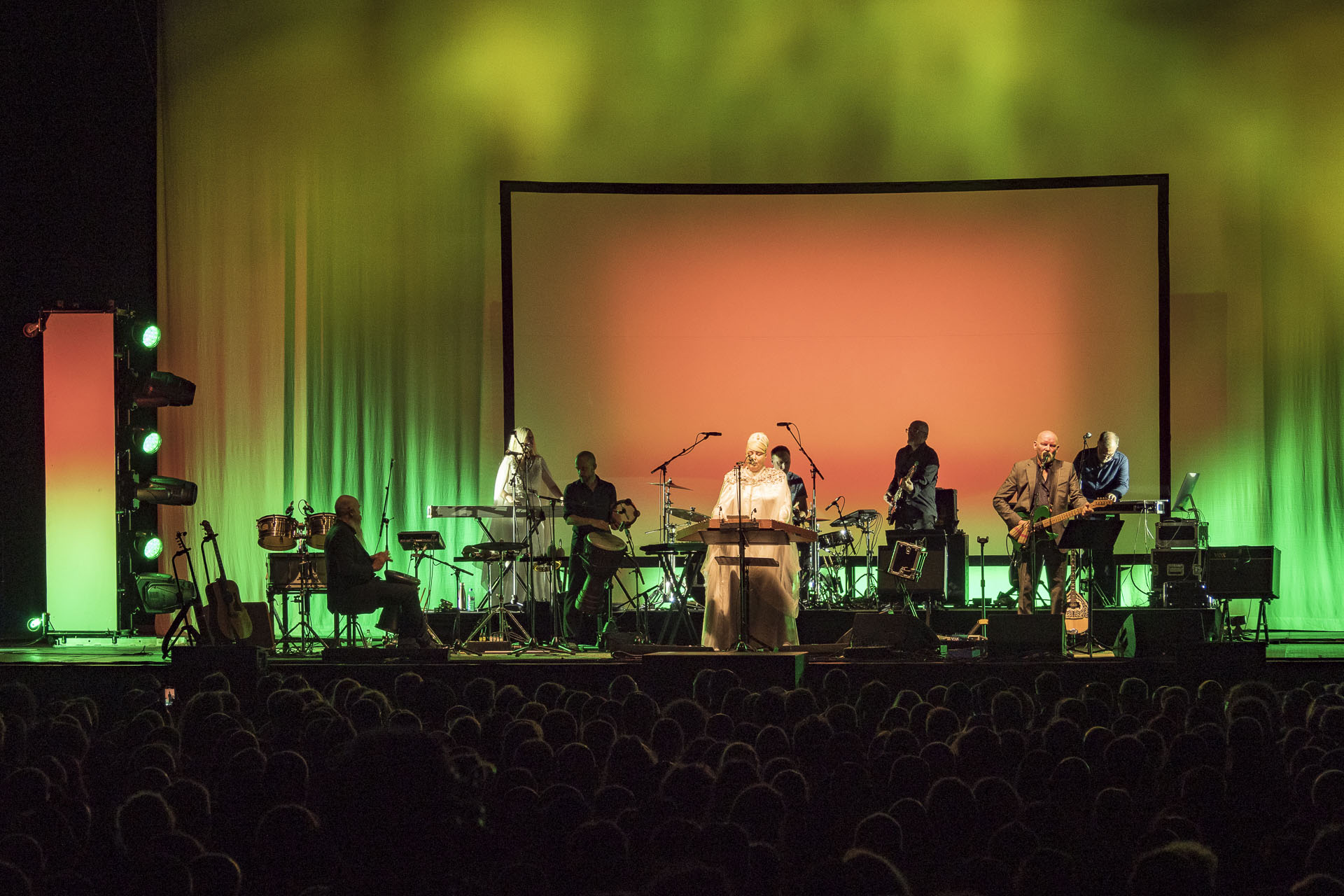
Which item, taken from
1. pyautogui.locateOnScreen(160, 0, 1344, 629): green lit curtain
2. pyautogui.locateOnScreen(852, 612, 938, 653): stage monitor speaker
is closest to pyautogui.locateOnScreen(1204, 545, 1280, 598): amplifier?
pyautogui.locateOnScreen(160, 0, 1344, 629): green lit curtain

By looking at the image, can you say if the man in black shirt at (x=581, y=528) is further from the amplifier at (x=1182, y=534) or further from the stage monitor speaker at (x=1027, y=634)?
the amplifier at (x=1182, y=534)

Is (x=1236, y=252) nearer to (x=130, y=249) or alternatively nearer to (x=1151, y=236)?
(x=1151, y=236)

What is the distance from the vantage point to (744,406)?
11.5 metres

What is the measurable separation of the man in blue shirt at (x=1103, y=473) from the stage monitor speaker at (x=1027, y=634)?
6.98 ft

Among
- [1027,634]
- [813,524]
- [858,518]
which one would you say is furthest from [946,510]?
[1027,634]

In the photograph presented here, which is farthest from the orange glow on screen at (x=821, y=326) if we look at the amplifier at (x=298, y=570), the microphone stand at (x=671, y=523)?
the amplifier at (x=298, y=570)

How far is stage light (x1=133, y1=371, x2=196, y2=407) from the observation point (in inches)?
360

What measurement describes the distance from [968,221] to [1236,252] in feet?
7.65

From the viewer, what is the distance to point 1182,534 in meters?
10.0

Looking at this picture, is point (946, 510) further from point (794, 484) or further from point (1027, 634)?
point (1027, 634)

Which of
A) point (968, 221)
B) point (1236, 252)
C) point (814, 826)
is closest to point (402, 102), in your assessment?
point (968, 221)

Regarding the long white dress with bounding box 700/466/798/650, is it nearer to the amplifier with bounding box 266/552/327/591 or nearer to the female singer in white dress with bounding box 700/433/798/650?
the female singer in white dress with bounding box 700/433/798/650

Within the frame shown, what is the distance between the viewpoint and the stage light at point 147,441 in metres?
9.05

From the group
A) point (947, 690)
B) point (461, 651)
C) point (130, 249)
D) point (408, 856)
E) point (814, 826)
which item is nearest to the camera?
point (408, 856)
